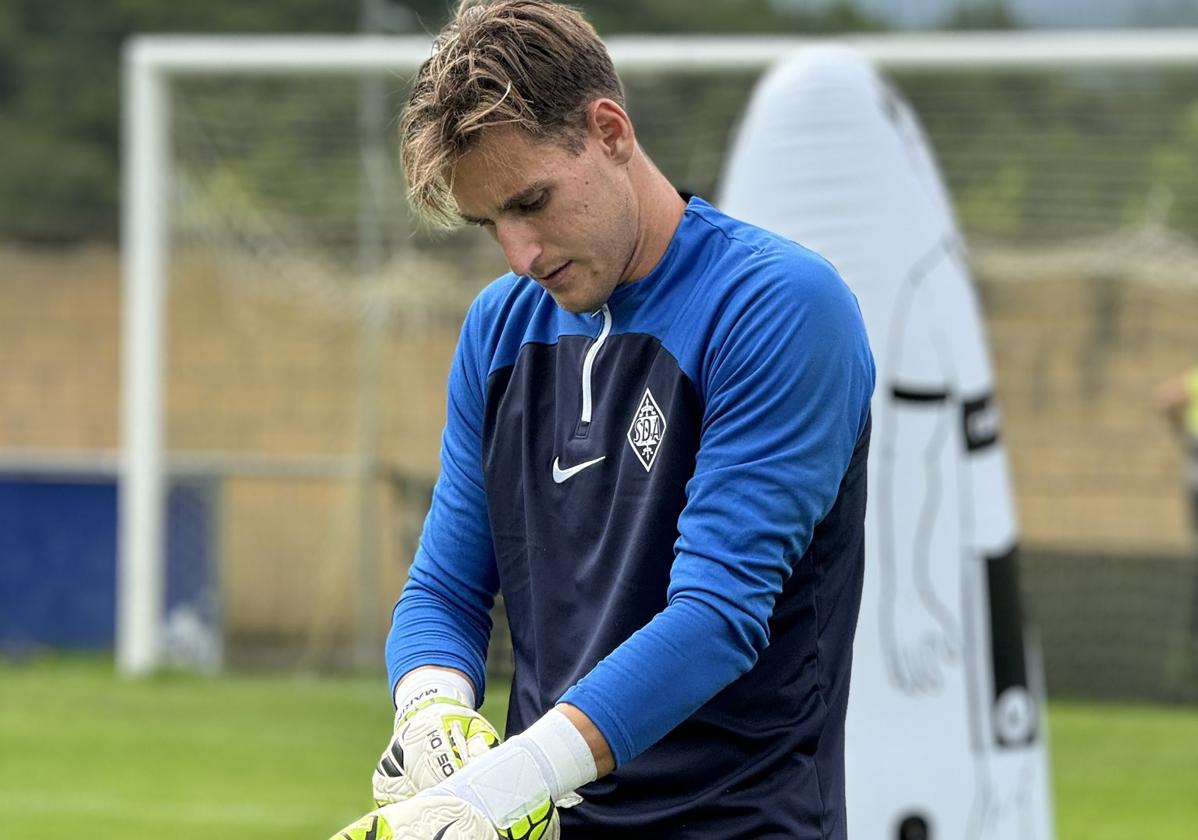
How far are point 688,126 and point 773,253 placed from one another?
881 cm

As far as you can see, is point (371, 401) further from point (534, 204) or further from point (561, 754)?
A: point (561, 754)

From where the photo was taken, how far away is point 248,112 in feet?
39.3

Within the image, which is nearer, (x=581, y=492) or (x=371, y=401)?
(x=581, y=492)

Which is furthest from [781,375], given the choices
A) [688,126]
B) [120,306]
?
[120,306]

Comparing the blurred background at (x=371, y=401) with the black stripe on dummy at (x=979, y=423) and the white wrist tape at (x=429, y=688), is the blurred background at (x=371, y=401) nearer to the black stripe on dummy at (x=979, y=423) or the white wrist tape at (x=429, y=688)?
the black stripe on dummy at (x=979, y=423)

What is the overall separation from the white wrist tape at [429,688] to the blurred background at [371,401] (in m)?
6.85

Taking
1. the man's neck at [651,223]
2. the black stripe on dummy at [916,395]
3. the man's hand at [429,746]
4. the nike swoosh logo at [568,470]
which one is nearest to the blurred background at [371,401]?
the black stripe on dummy at [916,395]

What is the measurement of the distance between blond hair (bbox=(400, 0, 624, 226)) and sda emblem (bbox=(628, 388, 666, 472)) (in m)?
0.33

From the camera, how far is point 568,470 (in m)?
2.38

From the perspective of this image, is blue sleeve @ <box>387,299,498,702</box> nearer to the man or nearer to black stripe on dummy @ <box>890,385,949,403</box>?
the man

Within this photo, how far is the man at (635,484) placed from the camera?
7.22 feet

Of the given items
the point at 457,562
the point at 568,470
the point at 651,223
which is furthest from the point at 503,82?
the point at 457,562

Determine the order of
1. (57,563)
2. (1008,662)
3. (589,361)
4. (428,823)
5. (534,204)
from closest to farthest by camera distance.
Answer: (428,823)
(534,204)
(589,361)
(1008,662)
(57,563)

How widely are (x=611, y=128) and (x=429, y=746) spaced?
0.82m
